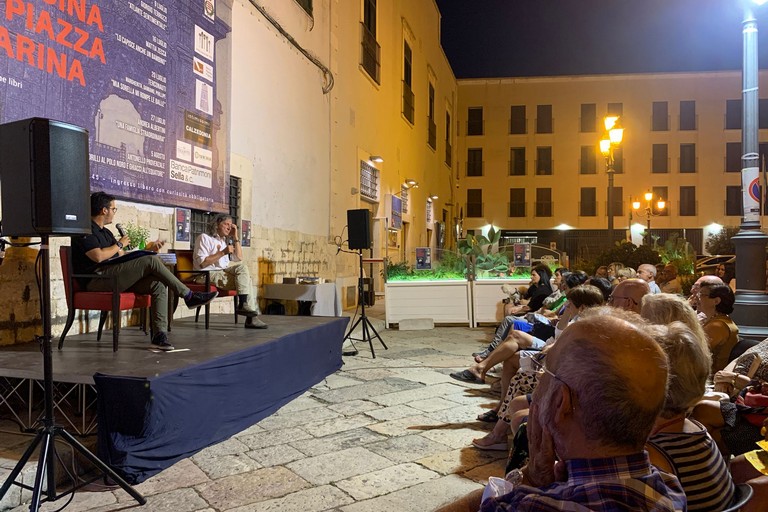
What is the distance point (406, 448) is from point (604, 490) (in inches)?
93.3

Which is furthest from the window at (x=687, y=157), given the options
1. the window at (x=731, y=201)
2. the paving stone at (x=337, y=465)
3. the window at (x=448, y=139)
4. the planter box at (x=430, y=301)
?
the paving stone at (x=337, y=465)

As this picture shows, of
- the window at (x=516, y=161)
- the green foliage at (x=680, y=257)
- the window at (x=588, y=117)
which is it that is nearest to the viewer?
the green foliage at (x=680, y=257)

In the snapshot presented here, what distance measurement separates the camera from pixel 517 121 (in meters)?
28.9

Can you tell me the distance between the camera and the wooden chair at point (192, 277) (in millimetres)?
4809

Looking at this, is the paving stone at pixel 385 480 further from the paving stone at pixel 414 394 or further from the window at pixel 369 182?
the window at pixel 369 182

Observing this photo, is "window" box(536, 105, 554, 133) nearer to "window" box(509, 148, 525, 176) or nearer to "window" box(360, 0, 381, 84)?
"window" box(509, 148, 525, 176)

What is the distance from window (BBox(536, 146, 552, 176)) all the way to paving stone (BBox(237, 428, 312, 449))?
89.4 ft

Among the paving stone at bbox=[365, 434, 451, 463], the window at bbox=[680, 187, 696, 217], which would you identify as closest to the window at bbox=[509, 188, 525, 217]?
the window at bbox=[680, 187, 696, 217]

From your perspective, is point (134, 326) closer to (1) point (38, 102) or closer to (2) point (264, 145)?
(1) point (38, 102)

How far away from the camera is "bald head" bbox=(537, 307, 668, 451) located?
978 millimetres

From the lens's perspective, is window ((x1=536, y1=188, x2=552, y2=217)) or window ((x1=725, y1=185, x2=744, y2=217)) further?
window ((x1=536, y1=188, x2=552, y2=217))

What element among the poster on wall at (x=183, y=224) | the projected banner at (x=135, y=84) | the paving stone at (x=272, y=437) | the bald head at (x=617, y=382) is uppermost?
the projected banner at (x=135, y=84)

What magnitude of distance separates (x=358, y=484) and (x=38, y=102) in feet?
10.8

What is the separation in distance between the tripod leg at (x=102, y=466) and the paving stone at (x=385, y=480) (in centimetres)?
92
